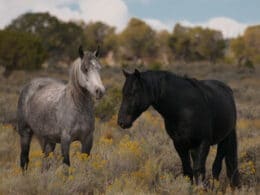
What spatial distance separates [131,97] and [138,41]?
73721mm

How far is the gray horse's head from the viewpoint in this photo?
17.9 ft

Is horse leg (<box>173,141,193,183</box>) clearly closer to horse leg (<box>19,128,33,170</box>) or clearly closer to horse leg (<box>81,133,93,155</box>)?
horse leg (<box>81,133,93,155</box>)

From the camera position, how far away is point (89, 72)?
18.3 feet

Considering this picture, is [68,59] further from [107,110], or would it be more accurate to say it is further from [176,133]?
[176,133]

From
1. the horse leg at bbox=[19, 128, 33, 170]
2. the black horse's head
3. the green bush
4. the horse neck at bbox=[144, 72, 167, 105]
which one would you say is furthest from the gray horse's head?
the green bush

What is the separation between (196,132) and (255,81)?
2857cm

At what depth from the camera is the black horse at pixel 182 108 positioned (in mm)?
5180

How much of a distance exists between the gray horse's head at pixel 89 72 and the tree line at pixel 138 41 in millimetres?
42770

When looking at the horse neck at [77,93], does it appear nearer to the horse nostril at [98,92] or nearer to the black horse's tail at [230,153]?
the horse nostril at [98,92]

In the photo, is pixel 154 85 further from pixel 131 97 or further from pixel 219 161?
pixel 219 161

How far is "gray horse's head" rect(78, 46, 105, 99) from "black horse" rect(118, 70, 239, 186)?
1.52 feet

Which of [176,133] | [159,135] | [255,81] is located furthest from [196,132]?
[255,81]

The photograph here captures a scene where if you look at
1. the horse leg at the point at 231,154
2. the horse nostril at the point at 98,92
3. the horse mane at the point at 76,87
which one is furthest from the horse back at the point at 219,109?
the horse mane at the point at 76,87

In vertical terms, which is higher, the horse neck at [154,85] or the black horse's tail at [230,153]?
the horse neck at [154,85]
